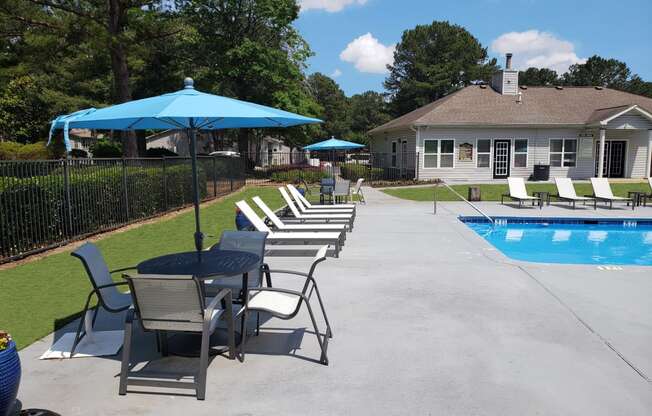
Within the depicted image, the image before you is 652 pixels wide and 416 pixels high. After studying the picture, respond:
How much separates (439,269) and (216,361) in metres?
4.41

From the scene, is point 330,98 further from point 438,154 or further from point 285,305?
point 285,305

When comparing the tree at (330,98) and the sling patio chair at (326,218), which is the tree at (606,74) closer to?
the tree at (330,98)

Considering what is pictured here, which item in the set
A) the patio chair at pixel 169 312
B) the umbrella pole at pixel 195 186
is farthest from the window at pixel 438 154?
the patio chair at pixel 169 312

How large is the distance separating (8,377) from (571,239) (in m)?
12.6

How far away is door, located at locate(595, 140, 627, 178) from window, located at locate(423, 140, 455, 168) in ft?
30.9

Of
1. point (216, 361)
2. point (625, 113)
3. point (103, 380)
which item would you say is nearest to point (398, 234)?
point (216, 361)

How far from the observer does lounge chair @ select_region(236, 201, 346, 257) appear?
8.71m

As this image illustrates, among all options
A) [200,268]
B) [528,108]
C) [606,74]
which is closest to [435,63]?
[606,74]

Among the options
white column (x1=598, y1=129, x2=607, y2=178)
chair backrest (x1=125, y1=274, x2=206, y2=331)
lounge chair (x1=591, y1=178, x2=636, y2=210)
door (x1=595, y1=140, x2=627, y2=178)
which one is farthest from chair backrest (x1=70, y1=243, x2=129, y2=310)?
door (x1=595, y1=140, x2=627, y2=178)

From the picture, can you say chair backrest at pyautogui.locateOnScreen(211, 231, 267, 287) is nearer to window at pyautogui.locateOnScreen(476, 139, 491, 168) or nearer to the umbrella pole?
the umbrella pole

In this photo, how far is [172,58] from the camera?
101ft

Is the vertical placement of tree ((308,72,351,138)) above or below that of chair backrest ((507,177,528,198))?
above

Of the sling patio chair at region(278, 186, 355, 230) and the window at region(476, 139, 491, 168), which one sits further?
the window at region(476, 139, 491, 168)

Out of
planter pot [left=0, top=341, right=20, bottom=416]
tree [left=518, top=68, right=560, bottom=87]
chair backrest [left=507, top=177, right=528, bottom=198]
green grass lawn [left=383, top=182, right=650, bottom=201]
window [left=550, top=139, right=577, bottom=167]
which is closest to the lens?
planter pot [left=0, top=341, right=20, bottom=416]
